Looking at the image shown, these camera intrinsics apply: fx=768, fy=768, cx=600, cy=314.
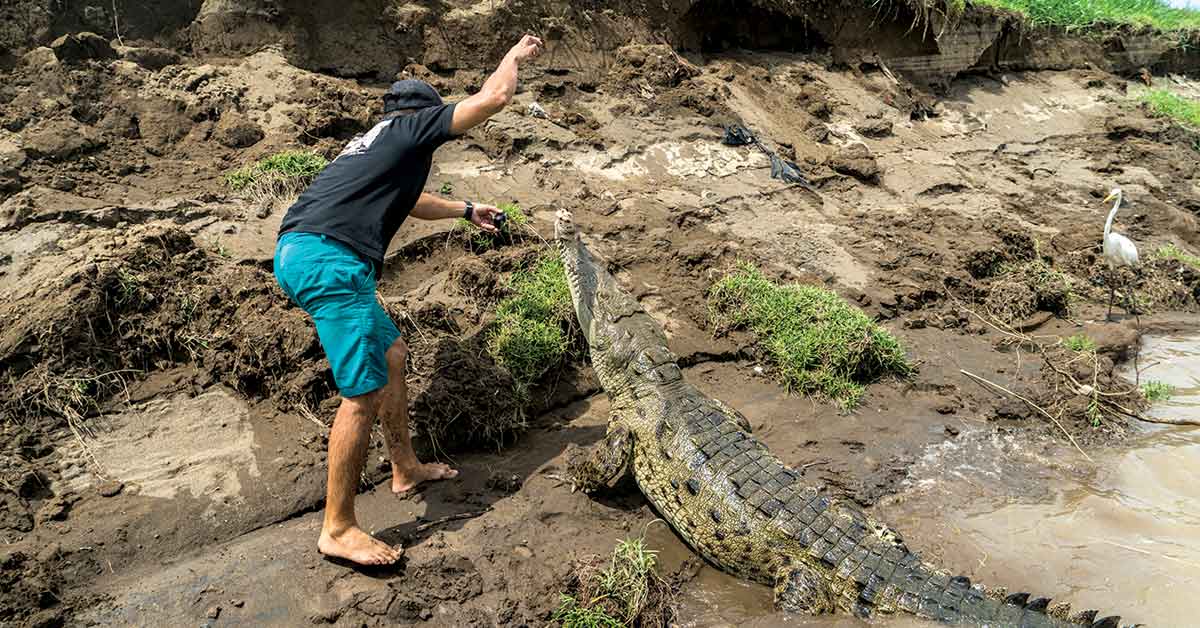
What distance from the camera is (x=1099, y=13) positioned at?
12.1 m

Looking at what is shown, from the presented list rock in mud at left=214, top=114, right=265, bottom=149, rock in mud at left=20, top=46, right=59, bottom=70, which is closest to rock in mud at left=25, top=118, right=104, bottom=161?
rock in mud at left=20, top=46, right=59, bottom=70

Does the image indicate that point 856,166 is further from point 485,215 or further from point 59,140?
point 59,140

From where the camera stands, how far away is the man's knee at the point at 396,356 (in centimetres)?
359

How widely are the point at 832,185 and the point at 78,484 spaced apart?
6245 millimetres

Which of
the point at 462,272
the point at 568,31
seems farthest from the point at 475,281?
the point at 568,31

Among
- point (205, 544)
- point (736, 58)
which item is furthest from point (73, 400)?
point (736, 58)

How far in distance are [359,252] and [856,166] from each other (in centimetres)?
548

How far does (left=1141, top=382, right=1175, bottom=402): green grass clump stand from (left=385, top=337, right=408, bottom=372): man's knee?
4777mm

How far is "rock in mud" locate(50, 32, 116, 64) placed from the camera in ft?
18.0

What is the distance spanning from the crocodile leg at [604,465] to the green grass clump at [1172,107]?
35.2 feet

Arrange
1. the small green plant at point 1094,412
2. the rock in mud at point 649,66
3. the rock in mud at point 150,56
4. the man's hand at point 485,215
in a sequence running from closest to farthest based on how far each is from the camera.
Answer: the man's hand at point 485,215 < the small green plant at point 1094,412 < the rock in mud at point 150,56 < the rock in mud at point 649,66

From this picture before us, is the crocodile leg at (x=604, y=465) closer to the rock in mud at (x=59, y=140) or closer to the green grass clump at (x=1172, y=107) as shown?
the rock in mud at (x=59, y=140)

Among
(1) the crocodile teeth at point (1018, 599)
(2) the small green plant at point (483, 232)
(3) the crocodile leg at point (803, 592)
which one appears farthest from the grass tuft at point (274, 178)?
(1) the crocodile teeth at point (1018, 599)

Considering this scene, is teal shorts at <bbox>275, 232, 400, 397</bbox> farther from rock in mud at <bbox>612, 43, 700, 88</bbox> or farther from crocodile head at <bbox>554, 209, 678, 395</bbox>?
rock in mud at <bbox>612, 43, 700, 88</bbox>
